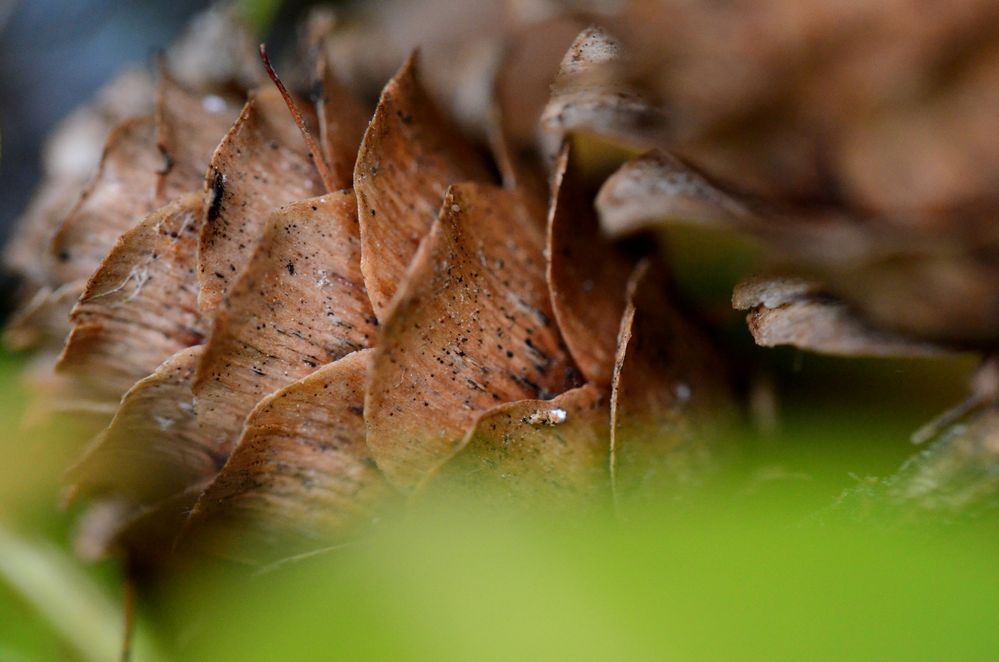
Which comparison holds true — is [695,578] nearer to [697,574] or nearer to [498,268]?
[697,574]

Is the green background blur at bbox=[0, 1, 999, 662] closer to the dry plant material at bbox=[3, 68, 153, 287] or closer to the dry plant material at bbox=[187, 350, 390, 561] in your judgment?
the dry plant material at bbox=[187, 350, 390, 561]

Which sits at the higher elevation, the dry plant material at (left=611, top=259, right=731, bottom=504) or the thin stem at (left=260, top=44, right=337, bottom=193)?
the thin stem at (left=260, top=44, right=337, bottom=193)

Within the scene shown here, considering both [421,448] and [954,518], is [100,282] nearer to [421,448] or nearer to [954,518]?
[421,448]

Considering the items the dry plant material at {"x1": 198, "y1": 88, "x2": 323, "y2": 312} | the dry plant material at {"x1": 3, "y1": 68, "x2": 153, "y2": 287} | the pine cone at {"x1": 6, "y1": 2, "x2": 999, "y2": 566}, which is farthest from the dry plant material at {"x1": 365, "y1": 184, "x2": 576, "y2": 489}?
the dry plant material at {"x1": 3, "y1": 68, "x2": 153, "y2": 287}

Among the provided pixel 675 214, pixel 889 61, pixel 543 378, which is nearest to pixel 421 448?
pixel 543 378

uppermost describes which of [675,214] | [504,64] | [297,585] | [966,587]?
[504,64]

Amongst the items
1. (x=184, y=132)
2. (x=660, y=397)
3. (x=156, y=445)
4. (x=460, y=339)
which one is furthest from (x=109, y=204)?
(x=660, y=397)

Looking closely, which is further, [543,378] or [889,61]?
[543,378]
